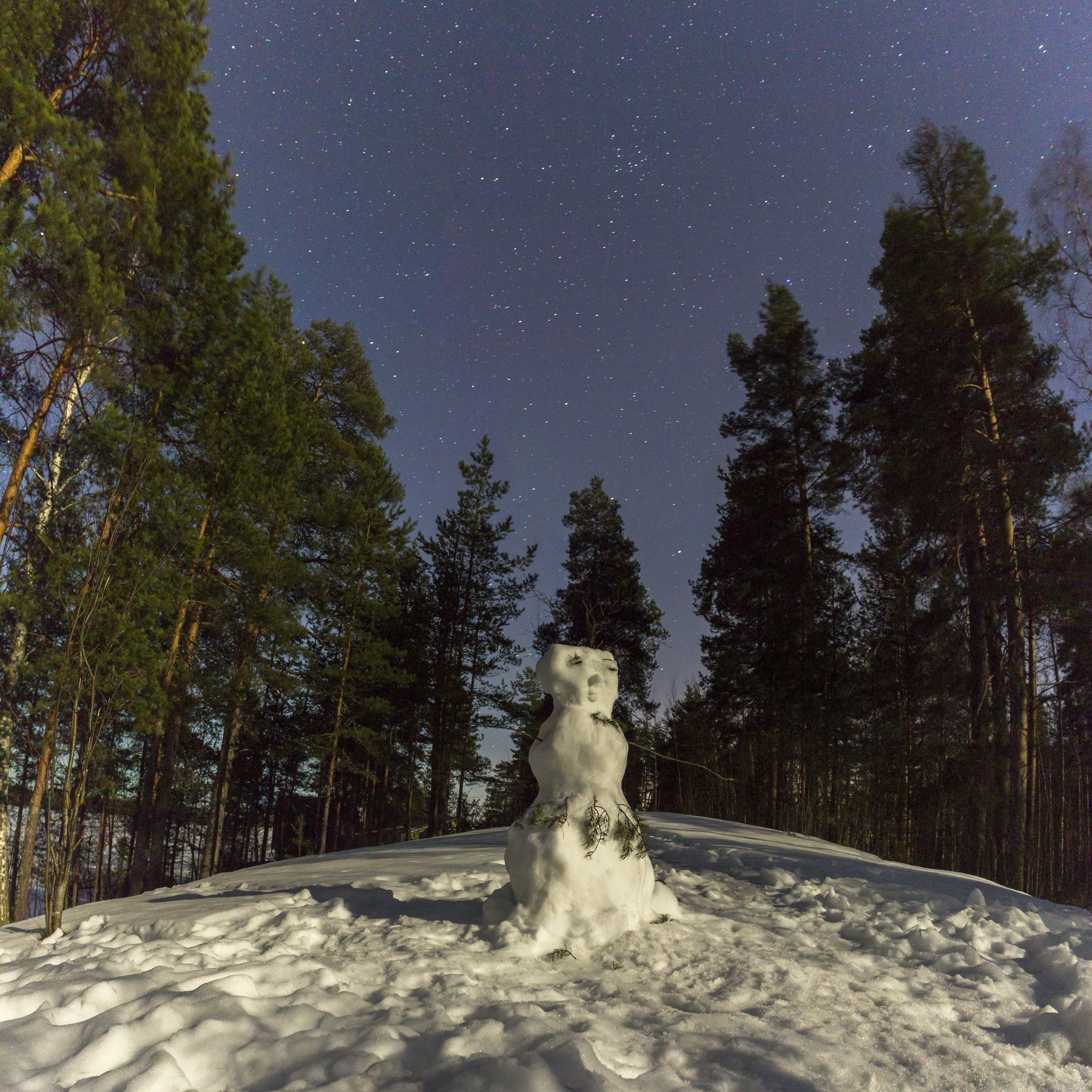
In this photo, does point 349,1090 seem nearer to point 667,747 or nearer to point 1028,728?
A: point 1028,728

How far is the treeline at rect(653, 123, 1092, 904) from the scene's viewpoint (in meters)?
10.0

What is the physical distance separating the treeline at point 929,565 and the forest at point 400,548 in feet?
0.22

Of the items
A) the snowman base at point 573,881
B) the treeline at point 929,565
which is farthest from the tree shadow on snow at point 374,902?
the treeline at point 929,565

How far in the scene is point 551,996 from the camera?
3.51 m

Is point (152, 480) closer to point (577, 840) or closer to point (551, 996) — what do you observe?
point (577, 840)

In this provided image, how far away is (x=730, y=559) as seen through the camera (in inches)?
655

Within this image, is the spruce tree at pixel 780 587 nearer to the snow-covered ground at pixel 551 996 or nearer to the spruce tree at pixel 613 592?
the spruce tree at pixel 613 592

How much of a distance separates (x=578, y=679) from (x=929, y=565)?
30.2ft

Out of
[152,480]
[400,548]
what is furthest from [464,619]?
[152,480]

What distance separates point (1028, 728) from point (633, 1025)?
10013 millimetres

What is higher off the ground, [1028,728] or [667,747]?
[1028,728]

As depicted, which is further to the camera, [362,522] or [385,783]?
[385,783]

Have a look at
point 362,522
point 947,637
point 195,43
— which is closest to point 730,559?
point 947,637

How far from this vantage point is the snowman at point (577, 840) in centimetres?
461
